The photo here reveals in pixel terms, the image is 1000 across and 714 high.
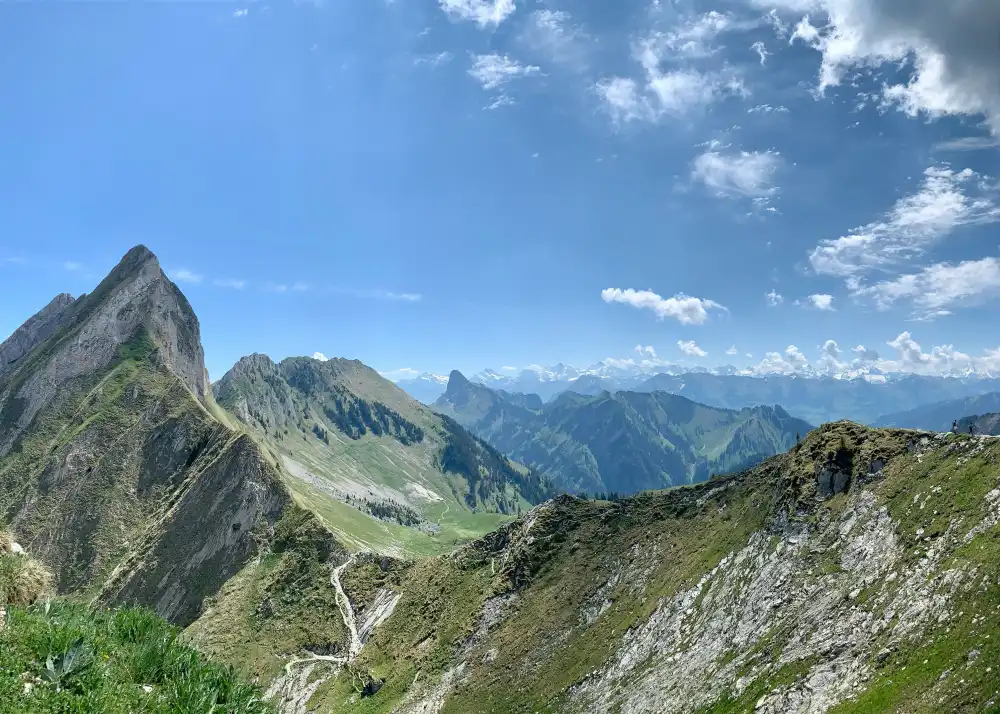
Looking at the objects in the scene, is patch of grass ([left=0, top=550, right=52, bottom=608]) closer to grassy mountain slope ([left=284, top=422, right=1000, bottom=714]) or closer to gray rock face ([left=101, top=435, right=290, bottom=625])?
grassy mountain slope ([left=284, top=422, right=1000, bottom=714])

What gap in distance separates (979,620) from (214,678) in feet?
159

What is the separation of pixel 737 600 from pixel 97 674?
5401cm

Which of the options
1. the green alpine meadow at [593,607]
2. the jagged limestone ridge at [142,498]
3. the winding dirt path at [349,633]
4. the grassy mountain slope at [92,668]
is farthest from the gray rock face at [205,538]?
the grassy mountain slope at [92,668]

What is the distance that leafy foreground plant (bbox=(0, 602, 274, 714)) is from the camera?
2169 cm

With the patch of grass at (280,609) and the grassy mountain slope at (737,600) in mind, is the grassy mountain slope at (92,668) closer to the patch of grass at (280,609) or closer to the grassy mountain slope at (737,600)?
the grassy mountain slope at (737,600)

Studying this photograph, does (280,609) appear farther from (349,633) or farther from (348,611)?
(349,633)

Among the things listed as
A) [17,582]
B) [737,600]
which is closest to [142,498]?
[17,582]

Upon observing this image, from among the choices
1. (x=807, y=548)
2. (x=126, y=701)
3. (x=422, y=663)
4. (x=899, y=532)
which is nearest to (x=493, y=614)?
(x=422, y=663)

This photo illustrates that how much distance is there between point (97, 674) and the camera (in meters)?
24.6

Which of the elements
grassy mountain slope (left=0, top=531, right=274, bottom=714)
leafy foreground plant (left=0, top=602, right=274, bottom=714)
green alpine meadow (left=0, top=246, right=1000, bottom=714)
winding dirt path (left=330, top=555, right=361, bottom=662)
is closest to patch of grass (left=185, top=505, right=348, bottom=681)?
green alpine meadow (left=0, top=246, right=1000, bottom=714)

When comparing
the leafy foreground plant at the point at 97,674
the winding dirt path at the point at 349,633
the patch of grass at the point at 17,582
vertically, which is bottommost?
the winding dirt path at the point at 349,633

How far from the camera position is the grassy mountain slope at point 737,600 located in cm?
4097

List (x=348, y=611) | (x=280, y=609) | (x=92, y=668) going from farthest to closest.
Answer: (x=280, y=609)
(x=348, y=611)
(x=92, y=668)

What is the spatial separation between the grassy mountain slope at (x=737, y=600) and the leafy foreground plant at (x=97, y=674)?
39.1 m
